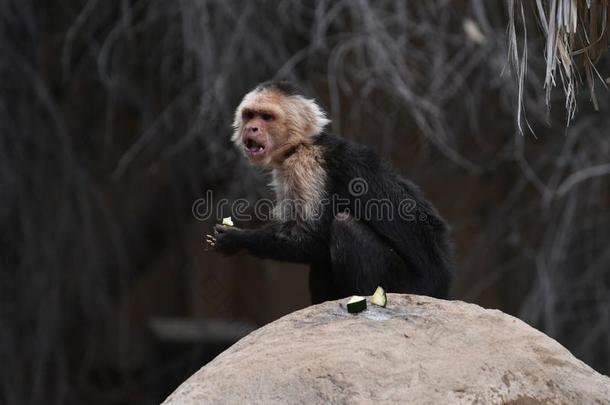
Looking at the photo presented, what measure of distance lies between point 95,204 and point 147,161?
56 centimetres

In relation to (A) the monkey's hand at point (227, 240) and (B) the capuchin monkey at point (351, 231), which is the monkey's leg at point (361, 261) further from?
(A) the monkey's hand at point (227, 240)

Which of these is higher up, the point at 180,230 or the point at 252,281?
the point at 180,230

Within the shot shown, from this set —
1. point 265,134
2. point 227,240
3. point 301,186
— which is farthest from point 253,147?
point 227,240

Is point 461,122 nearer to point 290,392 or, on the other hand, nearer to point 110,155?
point 110,155

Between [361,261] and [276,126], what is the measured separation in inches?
35.6

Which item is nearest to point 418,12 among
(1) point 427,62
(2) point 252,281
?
(1) point 427,62

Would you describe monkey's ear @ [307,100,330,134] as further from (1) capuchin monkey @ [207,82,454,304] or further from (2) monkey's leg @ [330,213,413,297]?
(2) monkey's leg @ [330,213,413,297]

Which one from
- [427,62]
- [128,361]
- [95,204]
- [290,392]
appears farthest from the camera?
[128,361]

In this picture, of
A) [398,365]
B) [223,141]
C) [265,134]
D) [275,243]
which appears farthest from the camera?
[223,141]

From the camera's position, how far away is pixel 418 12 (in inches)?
292

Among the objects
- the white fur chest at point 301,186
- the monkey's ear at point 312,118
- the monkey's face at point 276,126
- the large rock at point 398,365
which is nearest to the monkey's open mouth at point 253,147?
the monkey's face at point 276,126

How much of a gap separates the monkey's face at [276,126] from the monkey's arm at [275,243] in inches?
17.3

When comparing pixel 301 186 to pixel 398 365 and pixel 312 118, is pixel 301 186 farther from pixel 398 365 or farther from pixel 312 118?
pixel 398 365

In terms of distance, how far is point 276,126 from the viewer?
5.30m
